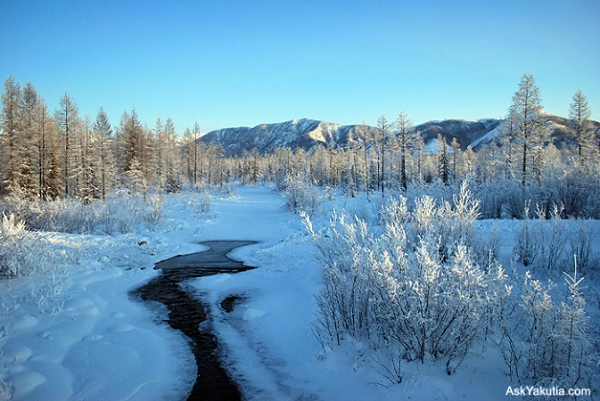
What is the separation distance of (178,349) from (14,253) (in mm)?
4751

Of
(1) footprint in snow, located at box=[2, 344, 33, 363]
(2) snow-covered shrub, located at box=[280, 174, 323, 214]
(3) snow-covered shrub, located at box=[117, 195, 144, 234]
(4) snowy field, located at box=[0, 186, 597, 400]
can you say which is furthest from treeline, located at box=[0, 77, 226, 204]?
(1) footprint in snow, located at box=[2, 344, 33, 363]

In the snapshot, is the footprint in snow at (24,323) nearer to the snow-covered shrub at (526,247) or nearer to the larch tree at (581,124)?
the snow-covered shrub at (526,247)

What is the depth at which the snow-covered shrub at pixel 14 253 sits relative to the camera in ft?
23.2

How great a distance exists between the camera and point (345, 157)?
2581 inches

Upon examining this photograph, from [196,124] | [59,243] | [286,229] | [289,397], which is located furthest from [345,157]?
[289,397]

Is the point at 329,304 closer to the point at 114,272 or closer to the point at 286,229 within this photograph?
the point at 114,272

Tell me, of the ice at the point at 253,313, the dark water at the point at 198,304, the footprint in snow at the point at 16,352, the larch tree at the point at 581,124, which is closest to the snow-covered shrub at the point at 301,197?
the dark water at the point at 198,304

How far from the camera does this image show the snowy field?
151 inches

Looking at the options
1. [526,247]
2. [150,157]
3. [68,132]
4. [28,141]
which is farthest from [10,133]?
[526,247]

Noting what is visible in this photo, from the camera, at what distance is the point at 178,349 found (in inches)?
204

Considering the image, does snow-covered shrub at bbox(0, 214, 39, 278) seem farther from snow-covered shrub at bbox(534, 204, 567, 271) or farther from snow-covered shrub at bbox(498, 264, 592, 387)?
snow-covered shrub at bbox(534, 204, 567, 271)

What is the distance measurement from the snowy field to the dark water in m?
0.16

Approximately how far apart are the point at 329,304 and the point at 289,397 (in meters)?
1.50

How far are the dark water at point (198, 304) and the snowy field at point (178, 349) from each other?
162mm
